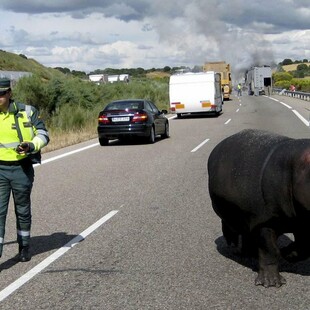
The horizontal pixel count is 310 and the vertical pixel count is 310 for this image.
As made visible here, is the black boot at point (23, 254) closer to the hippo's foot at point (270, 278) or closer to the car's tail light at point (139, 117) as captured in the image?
the hippo's foot at point (270, 278)

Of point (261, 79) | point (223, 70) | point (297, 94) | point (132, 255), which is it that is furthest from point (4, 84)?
point (261, 79)

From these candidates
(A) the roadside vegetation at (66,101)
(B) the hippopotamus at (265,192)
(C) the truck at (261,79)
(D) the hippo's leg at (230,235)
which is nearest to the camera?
(B) the hippopotamus at (265,192)

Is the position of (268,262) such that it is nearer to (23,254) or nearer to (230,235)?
(230,235)

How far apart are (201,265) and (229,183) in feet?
3.25

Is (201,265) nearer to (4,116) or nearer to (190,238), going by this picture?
(190,238)

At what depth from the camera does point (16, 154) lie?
577 centimetres

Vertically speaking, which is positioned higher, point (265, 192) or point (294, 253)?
point (265, 192)

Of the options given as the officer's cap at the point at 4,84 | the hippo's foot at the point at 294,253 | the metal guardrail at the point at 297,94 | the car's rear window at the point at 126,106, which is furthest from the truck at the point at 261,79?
the hippo's foot at the point at 294,253

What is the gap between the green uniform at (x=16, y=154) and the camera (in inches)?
227

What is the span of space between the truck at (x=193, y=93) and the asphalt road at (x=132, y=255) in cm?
2059

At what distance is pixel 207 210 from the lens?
8.38m

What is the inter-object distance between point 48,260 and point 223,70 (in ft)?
177

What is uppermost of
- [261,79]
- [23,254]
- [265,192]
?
[265,192]

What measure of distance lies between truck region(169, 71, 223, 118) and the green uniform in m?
26.7
